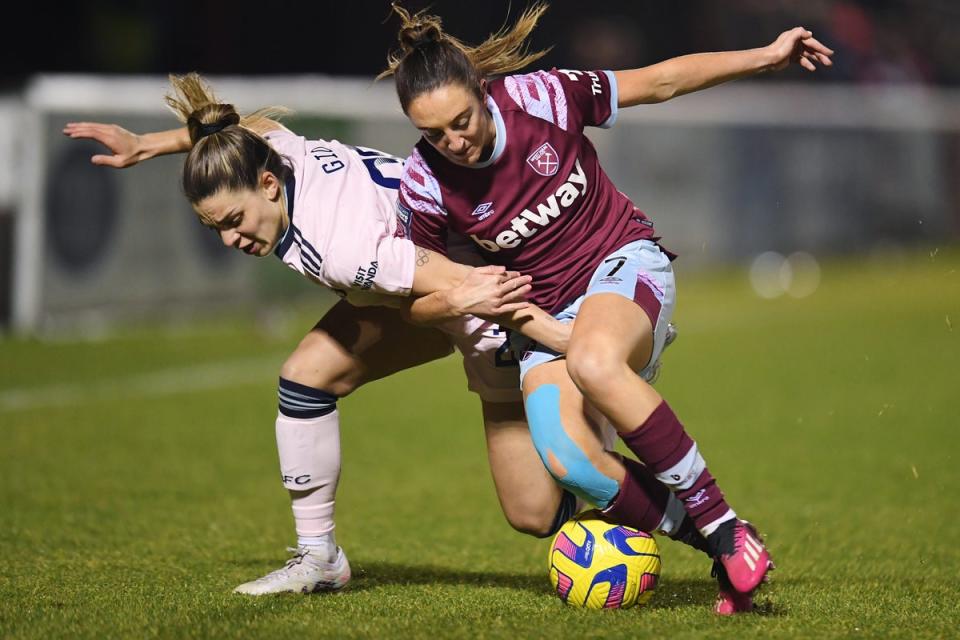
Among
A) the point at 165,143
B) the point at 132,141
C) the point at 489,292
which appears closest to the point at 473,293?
the point at 489,292

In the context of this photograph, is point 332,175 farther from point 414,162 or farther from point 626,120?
point 626,120

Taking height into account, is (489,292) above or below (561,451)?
above

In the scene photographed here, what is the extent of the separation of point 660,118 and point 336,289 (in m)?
13.6

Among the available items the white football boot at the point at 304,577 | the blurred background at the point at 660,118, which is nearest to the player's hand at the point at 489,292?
the white football boot at the point at 304,577

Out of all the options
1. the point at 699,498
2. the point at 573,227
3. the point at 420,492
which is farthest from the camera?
the point at 420,492

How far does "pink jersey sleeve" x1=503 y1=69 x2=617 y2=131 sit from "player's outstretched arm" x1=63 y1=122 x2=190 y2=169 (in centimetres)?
130

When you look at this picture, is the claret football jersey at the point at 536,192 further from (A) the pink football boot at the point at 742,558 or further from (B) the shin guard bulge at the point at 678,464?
(A) the pink football boot at the point at 742,558

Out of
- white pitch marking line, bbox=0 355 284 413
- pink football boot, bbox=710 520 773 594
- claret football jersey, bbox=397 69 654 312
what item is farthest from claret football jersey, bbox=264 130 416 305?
white pitch marking line, bbox=0 355 284 413

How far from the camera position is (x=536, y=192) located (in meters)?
4.72

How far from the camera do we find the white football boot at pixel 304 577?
489cm

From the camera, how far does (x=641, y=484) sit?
4703 mm

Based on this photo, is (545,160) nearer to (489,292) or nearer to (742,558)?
(489,292)

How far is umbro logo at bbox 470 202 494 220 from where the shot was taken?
185 inches

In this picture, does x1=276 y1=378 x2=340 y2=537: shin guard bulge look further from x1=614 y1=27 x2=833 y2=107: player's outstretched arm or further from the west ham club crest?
x1=614 y1=27 x2=833 y2=107: player's outstretched arm
